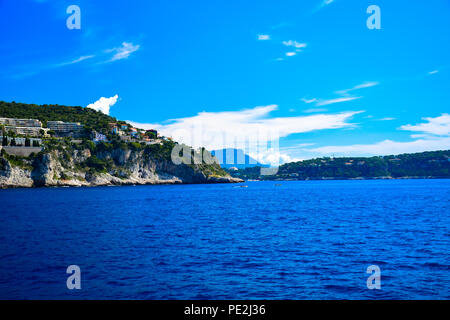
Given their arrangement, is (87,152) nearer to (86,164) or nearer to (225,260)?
(86,164)

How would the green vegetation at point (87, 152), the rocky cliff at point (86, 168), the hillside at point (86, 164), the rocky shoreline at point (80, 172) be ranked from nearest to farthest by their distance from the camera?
the rocky shoreline at point (80, 172) → the rocky cliff at point (86, 168) → the hillside at point (86, 164) → the green vegetation at point (87, 152)

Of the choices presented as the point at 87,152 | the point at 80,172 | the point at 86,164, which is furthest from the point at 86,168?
the point at 87,152

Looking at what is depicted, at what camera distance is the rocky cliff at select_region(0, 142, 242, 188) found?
422 ft

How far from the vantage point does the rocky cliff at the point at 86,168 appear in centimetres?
12862

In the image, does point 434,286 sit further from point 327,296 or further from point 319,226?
point 319,226

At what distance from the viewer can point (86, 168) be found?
15588cm

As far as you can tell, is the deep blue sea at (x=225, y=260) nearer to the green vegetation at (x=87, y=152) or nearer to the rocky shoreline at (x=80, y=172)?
the rocky shoreline at (x=80, y=172)

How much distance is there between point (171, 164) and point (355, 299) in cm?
18389

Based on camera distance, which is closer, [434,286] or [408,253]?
[434,286]

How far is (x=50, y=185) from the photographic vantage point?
136750mm

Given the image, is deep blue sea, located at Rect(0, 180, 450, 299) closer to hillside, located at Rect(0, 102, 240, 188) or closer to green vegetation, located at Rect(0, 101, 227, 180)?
hillside, located at Rect(0, 102, 240, 188)

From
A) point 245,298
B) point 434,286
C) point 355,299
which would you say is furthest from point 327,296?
point 434,286

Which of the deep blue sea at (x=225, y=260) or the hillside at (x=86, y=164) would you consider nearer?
the deep blue sea at (x=225, y=260)

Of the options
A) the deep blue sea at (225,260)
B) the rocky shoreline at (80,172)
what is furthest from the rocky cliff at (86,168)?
the deep blue sea at (225,260)
